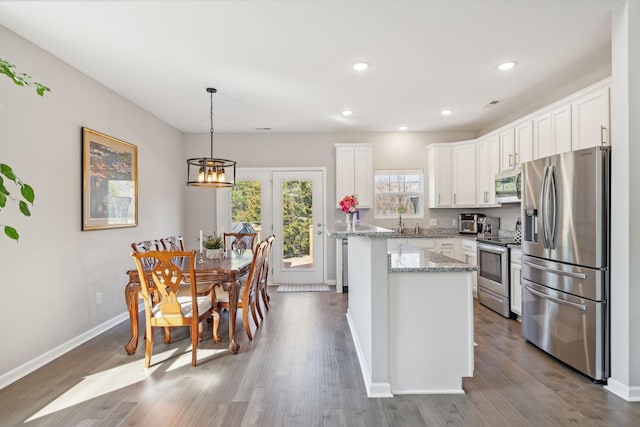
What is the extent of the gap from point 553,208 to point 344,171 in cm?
337

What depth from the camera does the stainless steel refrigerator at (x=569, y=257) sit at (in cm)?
247

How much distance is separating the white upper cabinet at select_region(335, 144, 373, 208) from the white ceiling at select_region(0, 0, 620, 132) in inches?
48.5

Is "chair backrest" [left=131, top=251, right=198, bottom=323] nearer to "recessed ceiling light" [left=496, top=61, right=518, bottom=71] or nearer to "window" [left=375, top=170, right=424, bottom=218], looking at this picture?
"recessed ceiling light" [left=496, top=61, right=518, bottom=71]

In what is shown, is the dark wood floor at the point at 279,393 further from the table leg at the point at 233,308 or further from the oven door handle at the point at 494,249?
the oven door handle at the point at 494,249

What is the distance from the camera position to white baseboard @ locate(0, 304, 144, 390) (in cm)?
262

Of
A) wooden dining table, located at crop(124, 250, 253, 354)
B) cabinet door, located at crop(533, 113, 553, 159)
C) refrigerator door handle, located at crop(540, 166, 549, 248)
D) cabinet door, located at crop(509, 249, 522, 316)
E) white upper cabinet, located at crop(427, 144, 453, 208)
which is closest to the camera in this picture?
refrigerator door handle, located at crop(540, 166, 549, 248)

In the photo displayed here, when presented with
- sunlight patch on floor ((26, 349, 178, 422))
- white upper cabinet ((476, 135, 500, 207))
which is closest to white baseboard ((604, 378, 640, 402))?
white upper cabinet ((476, 135, 500, 207))

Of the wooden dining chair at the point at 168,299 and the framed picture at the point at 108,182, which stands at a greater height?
the framed picture at the point at 108,182

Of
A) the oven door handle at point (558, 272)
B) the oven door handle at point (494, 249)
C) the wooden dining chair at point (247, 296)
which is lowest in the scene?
the wooden dining chair at point (247, 296)

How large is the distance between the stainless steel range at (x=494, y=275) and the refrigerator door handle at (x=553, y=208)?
117cm

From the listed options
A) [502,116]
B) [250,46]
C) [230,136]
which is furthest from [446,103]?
[230,136]

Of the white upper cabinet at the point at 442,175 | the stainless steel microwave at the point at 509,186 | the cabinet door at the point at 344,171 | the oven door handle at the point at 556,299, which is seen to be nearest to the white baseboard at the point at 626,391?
the oven door handle at the point at 556,299

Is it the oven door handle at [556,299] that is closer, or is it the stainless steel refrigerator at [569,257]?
the stainless steel refrigerator at [569,257]

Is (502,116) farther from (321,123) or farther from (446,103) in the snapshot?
(321,123)
